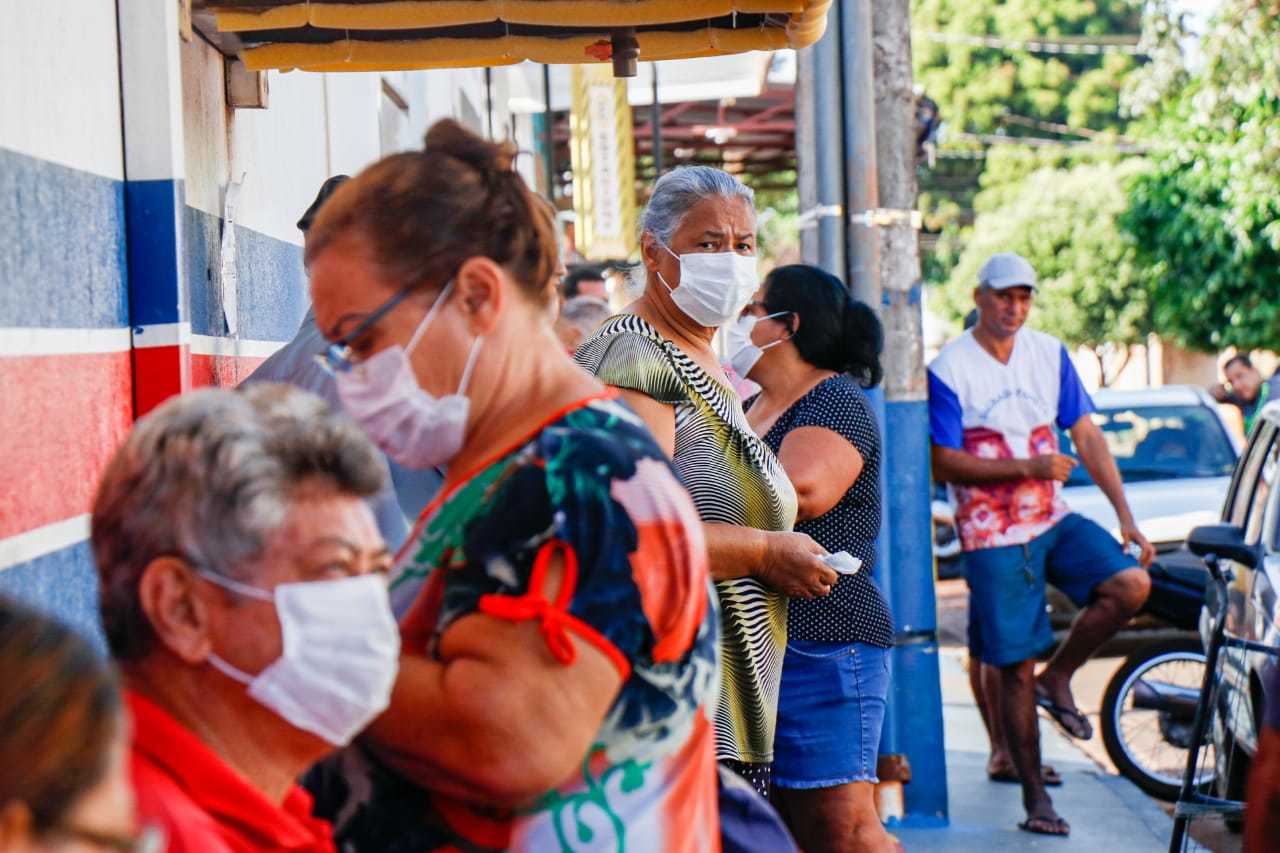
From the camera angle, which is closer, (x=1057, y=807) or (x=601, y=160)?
(x=1057, y=807)

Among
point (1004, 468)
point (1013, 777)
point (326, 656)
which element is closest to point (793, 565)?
point (326, 656)

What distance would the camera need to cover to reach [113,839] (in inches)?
50.1

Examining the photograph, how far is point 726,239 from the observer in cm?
401

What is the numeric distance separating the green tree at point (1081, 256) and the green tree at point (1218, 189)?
7.64m

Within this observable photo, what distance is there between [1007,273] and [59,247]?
4855mm

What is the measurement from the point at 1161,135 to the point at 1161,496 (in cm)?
1428

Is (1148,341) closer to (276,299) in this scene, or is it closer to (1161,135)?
(1161,135)

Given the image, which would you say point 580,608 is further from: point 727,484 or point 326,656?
point 727,484

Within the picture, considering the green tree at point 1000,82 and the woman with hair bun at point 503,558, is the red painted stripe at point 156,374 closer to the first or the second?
the woman with hair bun at point 503,558

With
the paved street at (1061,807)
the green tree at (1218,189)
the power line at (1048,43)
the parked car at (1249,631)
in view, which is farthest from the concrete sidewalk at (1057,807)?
the power line at (1048,43)

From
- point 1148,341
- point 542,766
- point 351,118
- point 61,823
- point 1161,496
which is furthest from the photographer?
point 1148,341

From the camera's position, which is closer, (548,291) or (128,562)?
(128,562)

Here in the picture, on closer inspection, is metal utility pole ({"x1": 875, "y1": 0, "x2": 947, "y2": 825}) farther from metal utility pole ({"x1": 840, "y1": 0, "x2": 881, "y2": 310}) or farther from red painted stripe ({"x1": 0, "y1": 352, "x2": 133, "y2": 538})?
red painted stripe ({"x1": 0, "y1": 352, "x2": 133, "y2": 538})

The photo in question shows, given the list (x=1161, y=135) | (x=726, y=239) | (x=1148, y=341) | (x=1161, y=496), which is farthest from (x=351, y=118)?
(x=1148, y=341)
